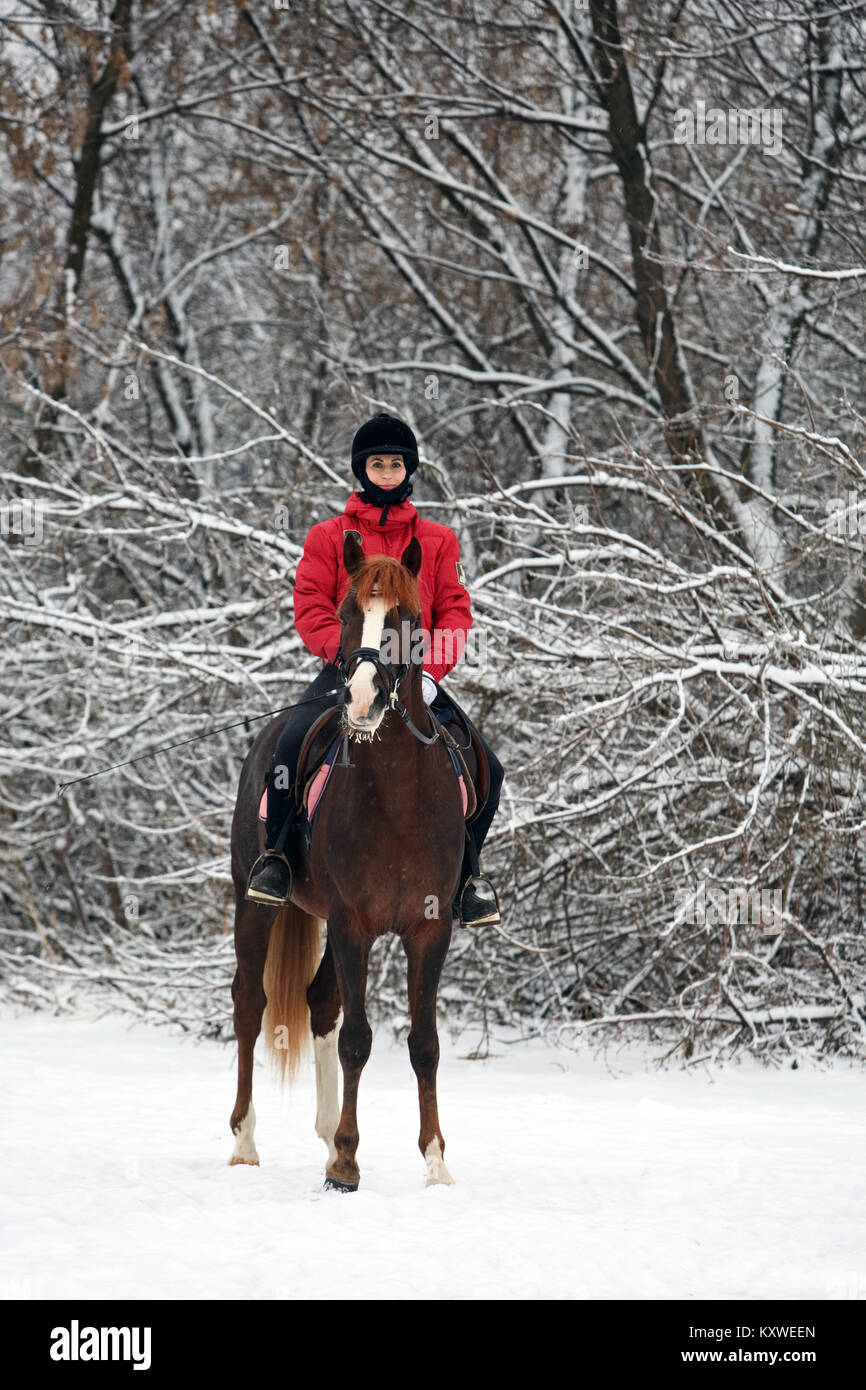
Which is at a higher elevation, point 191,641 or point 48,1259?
point 191,641

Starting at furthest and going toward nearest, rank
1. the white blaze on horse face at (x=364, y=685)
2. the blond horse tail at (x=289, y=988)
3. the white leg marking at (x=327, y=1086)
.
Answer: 1. the blond horse tail at (x=289, y=988)
2. the white leg marking at (x=327, y=1086)
3. the white blaze on horse face at (x=364, y=685)

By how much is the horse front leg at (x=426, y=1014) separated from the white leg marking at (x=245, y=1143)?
2.49 ft

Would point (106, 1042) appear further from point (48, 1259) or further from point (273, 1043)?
point (48, 1259)

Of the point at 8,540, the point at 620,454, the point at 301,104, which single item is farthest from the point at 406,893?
the point at 301,104

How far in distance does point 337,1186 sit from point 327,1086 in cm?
83

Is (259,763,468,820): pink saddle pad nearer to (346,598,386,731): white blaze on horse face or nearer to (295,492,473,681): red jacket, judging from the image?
(295,492,473,681): red jacket

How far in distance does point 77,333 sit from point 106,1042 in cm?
567

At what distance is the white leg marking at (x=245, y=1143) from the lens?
5.20 m

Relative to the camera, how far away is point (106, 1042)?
29.9 ft

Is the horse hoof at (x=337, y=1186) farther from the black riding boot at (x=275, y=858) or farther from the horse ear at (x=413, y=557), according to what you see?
the horse ear at (x=413, y=557)

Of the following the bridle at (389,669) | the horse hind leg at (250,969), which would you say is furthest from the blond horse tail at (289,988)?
the bridle at (389,669)

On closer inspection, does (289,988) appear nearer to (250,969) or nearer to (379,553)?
(250,969)

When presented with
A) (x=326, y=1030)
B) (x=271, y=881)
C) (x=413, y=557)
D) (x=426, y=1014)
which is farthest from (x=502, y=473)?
(x=426, y=1014)

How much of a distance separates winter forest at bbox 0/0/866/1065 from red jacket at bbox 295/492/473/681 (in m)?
0.41
